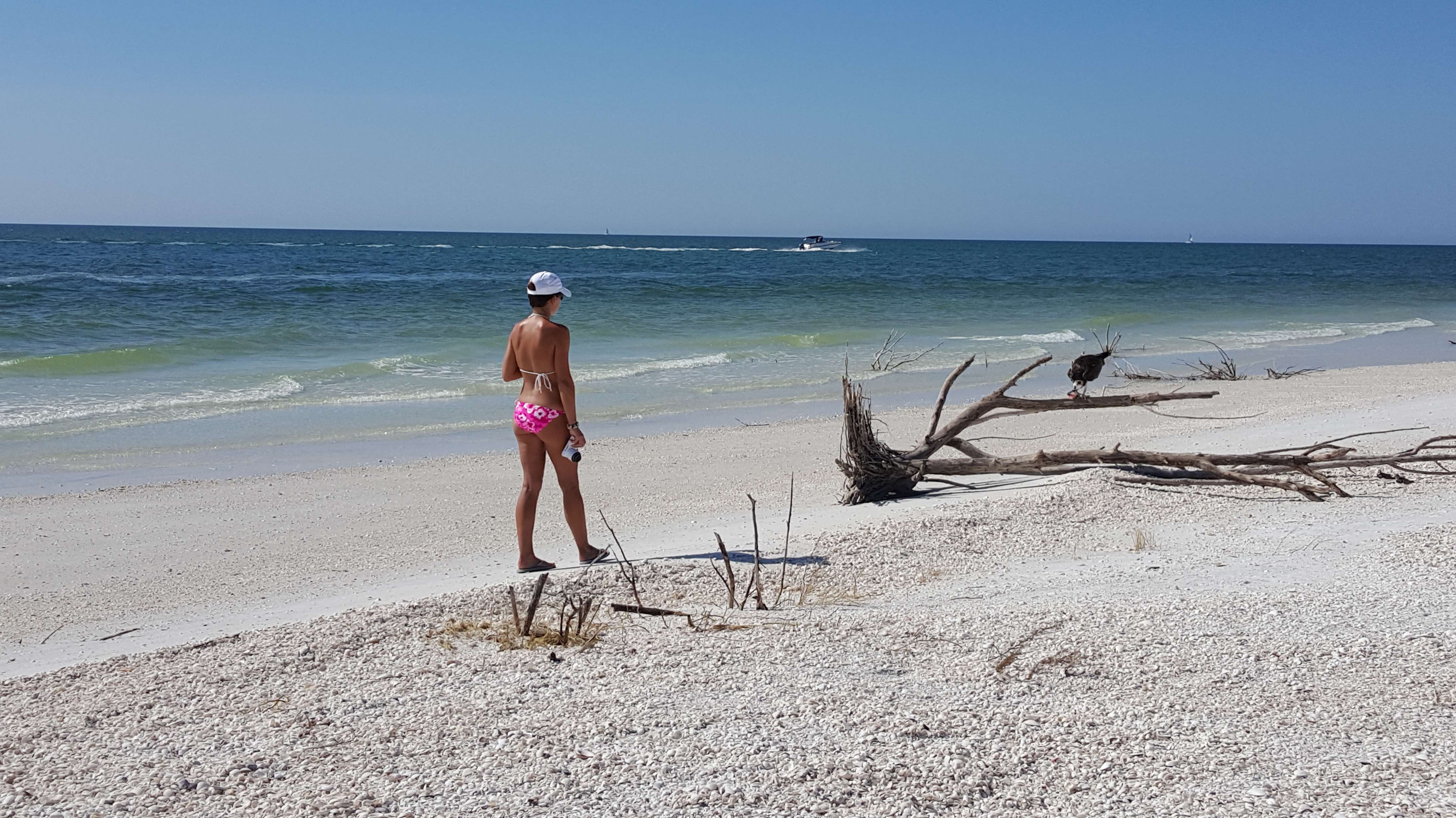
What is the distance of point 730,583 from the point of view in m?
4.69

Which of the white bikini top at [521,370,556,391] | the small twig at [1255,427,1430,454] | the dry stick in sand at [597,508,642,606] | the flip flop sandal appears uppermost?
the white bikini top at [521,370,556,391]

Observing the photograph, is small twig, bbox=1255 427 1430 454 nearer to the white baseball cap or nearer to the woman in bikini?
the woman in bikini

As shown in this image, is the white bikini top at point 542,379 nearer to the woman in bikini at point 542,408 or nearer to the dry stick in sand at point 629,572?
the woman in bikini at point 542,408

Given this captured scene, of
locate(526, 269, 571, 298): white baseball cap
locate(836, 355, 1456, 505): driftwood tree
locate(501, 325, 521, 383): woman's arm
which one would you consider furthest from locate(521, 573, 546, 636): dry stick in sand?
locate(836, 355, 1456, 505): driftwood tree

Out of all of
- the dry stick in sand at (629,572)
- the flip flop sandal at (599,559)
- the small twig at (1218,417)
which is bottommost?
the flip flop sandal at (599,559)

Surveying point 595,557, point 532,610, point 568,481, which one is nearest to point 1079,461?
point 595,557

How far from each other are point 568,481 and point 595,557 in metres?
0.47

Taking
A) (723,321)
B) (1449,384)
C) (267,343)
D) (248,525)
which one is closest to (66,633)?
(248,525)

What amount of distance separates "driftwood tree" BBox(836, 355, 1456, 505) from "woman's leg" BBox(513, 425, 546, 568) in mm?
2182

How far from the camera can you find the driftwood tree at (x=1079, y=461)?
688 centimetres

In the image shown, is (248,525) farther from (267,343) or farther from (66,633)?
(267,343)

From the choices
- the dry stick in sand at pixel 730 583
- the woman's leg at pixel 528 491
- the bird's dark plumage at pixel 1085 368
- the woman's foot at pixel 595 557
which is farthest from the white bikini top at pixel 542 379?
the bird's dark plumage at pixel 1085 368

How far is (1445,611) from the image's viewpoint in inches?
163

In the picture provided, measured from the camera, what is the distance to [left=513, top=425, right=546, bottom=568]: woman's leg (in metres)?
5.60
